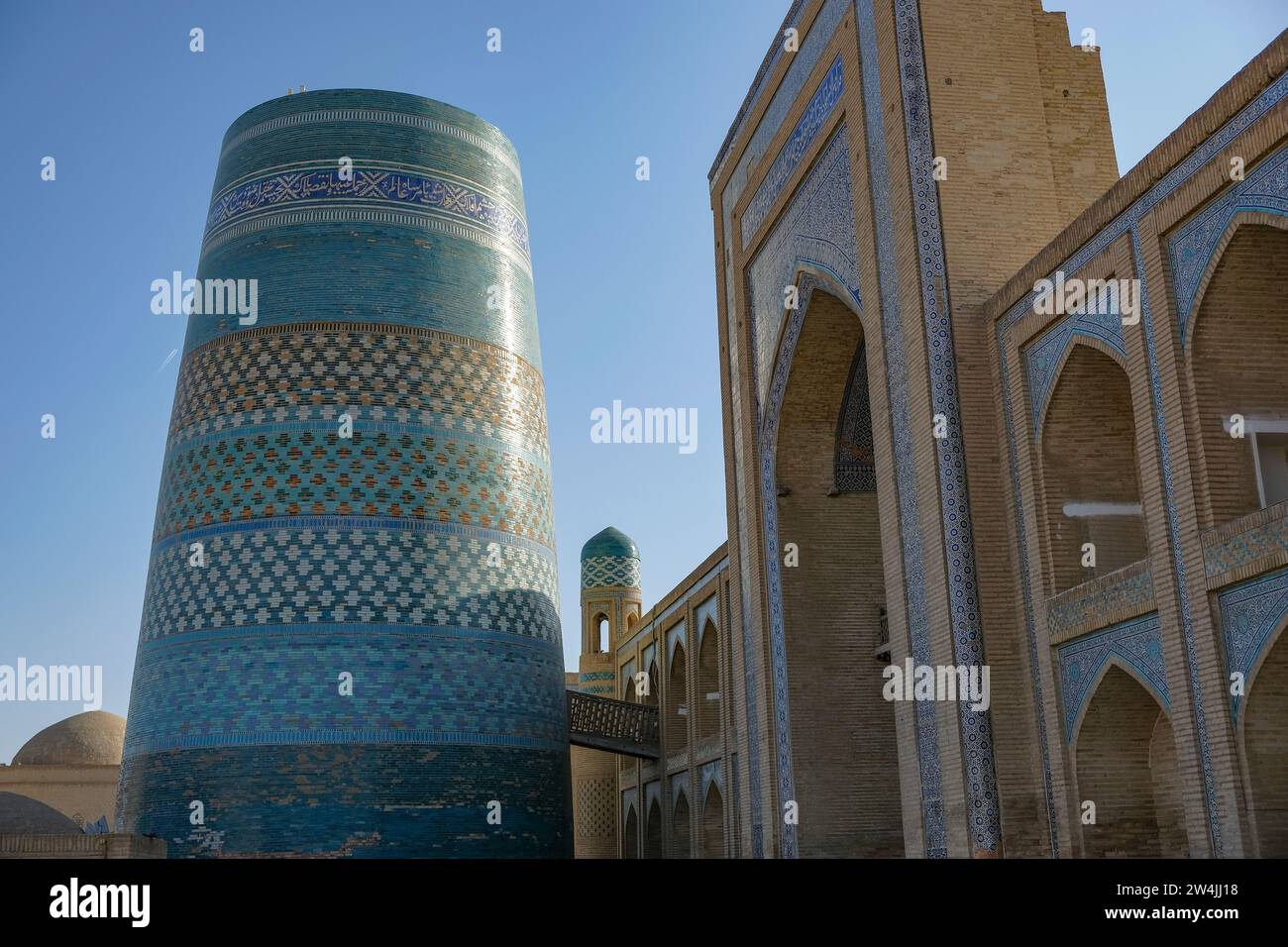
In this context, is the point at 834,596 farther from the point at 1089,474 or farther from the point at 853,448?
the point at 1089,474

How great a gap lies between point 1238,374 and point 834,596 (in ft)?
13.3

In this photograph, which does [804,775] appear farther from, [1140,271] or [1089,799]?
[1140,271]

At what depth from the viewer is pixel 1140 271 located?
5449mm

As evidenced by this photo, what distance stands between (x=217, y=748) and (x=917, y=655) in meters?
4.60

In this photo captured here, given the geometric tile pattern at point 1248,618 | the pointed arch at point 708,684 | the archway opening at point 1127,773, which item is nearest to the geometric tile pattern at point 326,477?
the pointed arch at point 708,684

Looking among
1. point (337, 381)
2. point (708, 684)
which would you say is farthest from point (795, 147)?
point (708, 684)

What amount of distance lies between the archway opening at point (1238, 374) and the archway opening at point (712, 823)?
27.1 feet

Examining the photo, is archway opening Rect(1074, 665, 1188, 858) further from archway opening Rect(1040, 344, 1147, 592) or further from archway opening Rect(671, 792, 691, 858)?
archway opening Rect(671, 792, 691, 858)

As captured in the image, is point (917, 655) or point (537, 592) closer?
point (917, 655)

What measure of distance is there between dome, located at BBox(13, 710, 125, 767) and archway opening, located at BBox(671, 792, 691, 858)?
9889mm

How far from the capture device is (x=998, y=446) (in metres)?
6.52

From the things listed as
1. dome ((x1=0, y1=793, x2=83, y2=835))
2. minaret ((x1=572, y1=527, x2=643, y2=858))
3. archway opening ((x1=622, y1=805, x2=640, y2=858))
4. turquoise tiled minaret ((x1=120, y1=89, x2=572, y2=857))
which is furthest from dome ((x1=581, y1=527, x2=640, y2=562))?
dome ((x1=0, y1=793, x2=83, y2=835))
